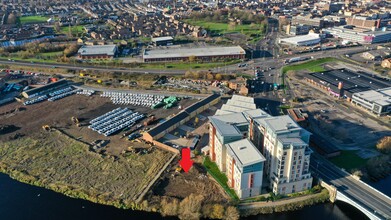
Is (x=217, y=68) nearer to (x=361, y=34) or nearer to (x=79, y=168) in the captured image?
(x=79, y=168)

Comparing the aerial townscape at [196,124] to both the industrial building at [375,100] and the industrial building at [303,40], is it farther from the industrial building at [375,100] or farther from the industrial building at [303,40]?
the industrial building at [303,40]

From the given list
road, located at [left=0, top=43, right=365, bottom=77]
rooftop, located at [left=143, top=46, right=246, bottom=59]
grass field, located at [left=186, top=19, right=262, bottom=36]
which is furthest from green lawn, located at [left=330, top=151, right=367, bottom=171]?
grass field, located at [left=186, top=19, right=262, bottom=36]

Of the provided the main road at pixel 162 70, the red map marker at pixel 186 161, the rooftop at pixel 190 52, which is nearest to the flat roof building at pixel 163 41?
the rooftop at pixel 190 52

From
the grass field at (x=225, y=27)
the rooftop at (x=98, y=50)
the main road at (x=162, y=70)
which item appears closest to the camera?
the main road at (x=162, y=70)

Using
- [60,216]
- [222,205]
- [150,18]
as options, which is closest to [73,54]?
[150,18]

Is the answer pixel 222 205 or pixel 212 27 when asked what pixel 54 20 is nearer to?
pixel 212 27

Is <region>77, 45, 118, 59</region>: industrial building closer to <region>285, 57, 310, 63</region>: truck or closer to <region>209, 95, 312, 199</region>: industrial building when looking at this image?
<region>285, 57, 310, 63</region>: truck
